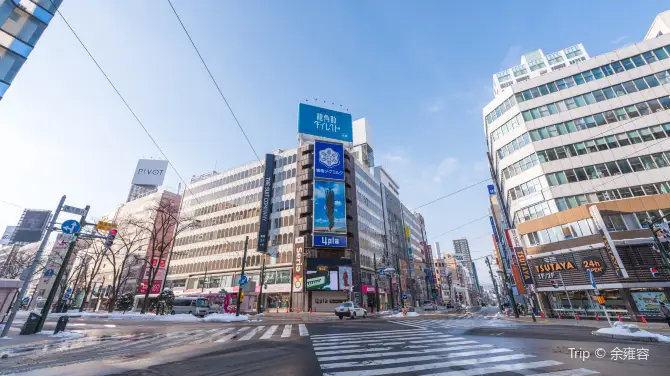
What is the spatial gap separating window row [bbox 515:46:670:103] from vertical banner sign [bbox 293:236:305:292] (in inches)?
1507

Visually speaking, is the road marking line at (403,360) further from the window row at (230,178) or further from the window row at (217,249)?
the window row at (230,178)

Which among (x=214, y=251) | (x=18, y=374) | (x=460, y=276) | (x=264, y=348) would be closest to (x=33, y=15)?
(x=18, y=374)

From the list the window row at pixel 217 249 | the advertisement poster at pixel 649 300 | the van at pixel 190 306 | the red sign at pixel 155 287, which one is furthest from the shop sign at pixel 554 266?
the red sign at pixel 155 287

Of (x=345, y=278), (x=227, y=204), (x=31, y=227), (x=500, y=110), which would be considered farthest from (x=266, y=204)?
(x=31, y=227)

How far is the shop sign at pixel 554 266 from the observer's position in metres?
25.3

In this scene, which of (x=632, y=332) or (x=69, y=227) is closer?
(x=632, y=332)

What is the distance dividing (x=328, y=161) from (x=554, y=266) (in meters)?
37.3

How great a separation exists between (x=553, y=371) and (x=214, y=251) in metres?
61.7

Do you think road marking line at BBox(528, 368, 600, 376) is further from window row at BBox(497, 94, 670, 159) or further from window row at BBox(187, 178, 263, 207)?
window row at BBox(187, 178, 263, 207)

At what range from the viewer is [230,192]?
2466 inches

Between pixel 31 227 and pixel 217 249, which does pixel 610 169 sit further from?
pixel 31 227

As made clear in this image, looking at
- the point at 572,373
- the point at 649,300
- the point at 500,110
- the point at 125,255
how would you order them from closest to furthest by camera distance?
the point at 572,373, the point at 649,300, the point at 500,110, the point at 125,255

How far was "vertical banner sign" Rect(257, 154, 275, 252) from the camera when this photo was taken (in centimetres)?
5172

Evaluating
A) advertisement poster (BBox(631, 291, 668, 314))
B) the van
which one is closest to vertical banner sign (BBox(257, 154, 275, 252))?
the van
